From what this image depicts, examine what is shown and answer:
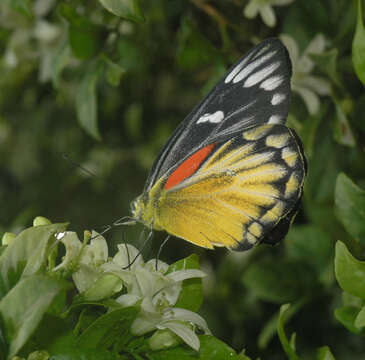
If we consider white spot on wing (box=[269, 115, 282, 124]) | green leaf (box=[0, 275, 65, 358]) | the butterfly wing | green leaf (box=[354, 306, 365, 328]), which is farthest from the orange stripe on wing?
green leaf (box=[0, 275, 65, 358])

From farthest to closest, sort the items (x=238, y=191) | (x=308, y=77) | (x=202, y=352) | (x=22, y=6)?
(x=308, y=77) → (x=22, y=6) → (x=238, y=191) → (x=202, y=352)

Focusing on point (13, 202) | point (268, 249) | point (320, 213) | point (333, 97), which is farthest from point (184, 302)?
point (13, 202)

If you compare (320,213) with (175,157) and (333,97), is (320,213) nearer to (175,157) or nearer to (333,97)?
(333,97)

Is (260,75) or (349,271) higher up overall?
(260,75)

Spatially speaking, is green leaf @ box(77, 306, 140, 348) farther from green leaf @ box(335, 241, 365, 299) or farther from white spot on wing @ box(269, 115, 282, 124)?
white spot on wing @ box(269, 115, 282, 124)

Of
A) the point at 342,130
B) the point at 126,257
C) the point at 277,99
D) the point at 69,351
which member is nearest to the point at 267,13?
the point at 342,130

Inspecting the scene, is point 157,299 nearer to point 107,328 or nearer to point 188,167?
point 107,328

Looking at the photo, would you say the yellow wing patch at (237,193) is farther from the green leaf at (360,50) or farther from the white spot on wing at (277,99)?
the green leaf at (360,50)

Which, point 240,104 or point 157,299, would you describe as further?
point 240,104
